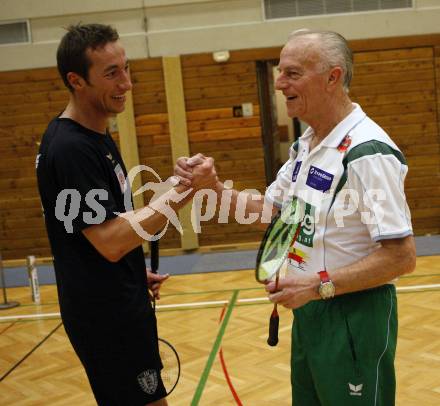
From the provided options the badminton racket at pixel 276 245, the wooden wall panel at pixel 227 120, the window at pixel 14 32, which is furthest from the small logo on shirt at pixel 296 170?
the window at pixel 14 32

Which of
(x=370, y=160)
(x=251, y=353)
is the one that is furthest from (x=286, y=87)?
(x=251, y=353)

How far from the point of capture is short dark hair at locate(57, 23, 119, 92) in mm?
2555

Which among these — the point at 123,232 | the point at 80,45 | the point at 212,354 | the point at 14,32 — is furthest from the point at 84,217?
the point at 14,32

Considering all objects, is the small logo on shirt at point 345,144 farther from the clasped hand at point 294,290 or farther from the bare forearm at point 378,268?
the clasped hand at point 294,290

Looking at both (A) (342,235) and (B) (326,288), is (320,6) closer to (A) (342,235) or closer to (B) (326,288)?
(A) (342,235)

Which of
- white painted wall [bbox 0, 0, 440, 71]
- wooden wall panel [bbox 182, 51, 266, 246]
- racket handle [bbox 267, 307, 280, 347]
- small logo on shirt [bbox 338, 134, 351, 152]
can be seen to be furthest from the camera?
wooden wall panel [bbox 182, 51, 266, 246]

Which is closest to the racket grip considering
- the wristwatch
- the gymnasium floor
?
the wristwatch

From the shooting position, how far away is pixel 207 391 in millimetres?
4539

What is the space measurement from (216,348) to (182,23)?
5987 mm

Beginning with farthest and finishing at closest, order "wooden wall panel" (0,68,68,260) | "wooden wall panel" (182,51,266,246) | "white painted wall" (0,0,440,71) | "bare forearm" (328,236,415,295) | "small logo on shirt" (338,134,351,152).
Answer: "wooden wall panel" (0,68,68,260), "wooden wall panel" (182,51,266,246), "white painted wall" (0,0,440,71), "small logo on shirt" (338,134,351,152), "bare forearm" (328,236,415,295)

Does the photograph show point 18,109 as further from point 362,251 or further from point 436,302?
point 362,251

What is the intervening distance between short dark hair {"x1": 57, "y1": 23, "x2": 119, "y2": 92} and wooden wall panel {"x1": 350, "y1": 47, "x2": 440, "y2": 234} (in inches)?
298

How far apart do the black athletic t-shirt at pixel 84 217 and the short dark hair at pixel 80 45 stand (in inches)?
8.6

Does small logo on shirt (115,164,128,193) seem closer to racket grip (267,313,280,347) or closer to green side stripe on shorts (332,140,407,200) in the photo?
racket grip (267,313,280,347)
